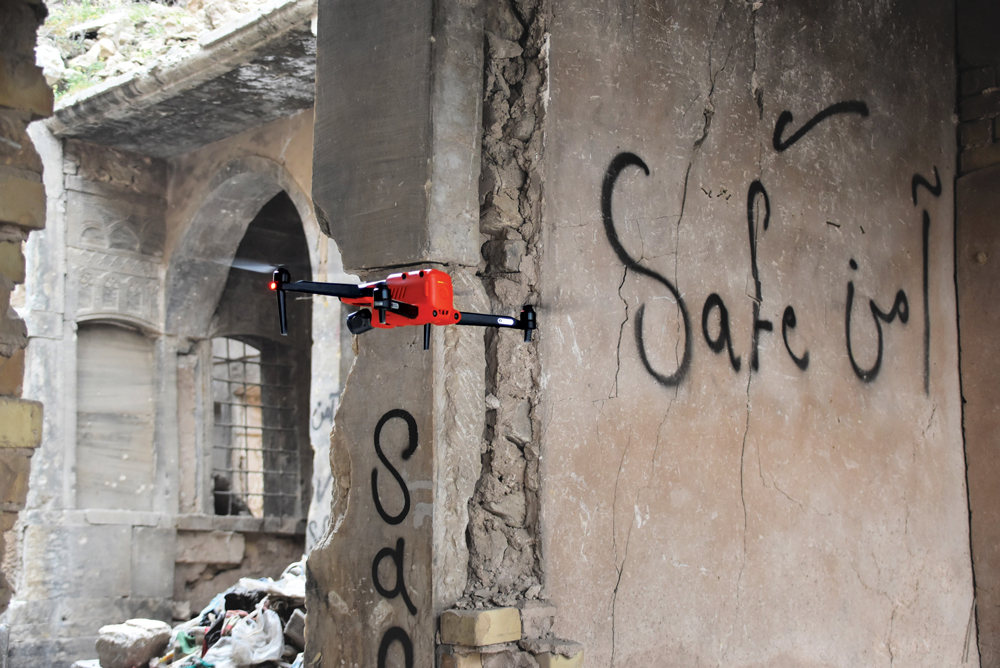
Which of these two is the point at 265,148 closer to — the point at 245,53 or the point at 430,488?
the point at 245,53

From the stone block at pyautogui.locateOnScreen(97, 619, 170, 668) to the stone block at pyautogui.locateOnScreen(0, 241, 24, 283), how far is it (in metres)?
3.04

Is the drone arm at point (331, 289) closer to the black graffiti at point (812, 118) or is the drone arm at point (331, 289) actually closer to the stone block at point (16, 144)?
the stone block at point (16, 144)

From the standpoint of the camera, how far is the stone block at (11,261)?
3189 millimetres

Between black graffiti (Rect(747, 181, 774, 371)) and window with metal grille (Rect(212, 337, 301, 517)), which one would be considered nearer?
black graffiti (Rect(747, 181, 774, 371))

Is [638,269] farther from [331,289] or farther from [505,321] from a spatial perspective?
[331,289]

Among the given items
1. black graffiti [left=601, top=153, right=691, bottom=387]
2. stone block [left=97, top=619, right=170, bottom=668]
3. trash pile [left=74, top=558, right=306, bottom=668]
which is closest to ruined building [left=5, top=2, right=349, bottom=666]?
trash pile [left=74, top=558, right=306, bottom=668]

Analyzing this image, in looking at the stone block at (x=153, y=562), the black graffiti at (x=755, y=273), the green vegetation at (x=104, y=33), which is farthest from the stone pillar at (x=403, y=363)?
the stone block at (x=153, y=562)

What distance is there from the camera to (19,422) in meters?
3.17

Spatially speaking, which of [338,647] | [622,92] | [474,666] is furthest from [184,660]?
[622,92]

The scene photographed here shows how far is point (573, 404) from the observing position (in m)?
2.71

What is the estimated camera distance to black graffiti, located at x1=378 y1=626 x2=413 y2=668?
97.1 inches

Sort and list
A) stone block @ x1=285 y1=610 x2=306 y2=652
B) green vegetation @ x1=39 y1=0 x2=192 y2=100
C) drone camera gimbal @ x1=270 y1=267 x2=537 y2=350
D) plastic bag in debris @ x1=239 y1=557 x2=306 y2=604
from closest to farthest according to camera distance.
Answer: drone camera gimbal @ x1=270 y1=267 x2=537 y2=350 < stone block @ x1=285 y1=610 x2=306 y2=652 < plastic bag in debris @ x1=239 y1=557 x2=306 y2=604 < green vegetation @ x1=39 y1=0 x2=192 y2=100

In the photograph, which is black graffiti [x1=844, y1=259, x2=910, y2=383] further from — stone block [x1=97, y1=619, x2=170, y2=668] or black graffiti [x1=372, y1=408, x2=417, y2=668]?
stone block [x1=97, y1=619, x2=170, y2=668]

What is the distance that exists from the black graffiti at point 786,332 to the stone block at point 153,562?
5398mm
